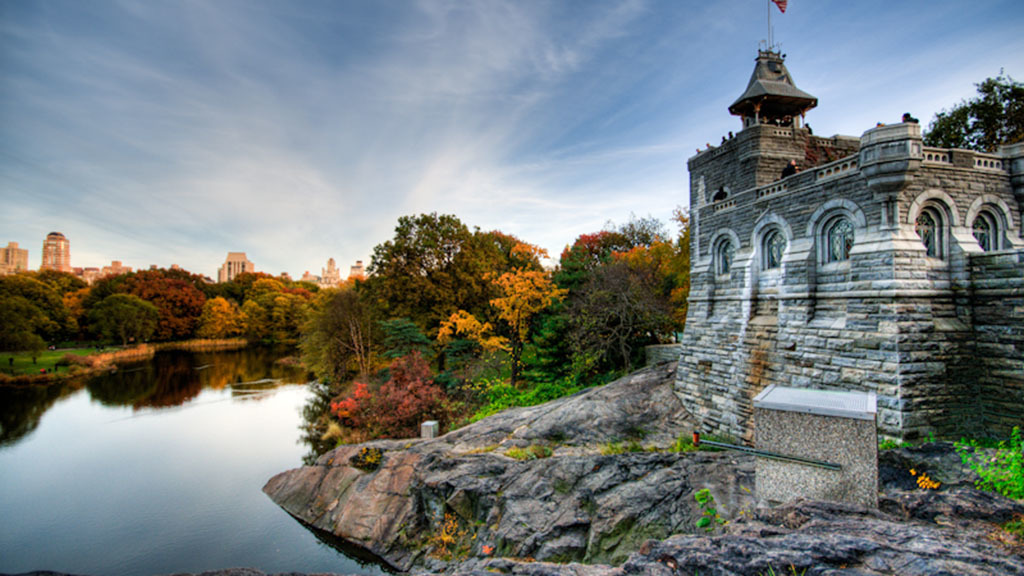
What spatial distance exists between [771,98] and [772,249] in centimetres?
644

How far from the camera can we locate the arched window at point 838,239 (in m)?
10.6

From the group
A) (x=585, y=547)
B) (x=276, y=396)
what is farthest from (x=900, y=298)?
(x=276, y=396)

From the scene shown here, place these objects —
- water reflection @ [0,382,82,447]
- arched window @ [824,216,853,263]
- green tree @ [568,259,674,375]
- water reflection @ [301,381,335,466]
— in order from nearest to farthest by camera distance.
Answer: arched window @ [824,216,853,263] → green tree @ [568,259,674,375] → water reflection @ [301,381,335,466] → water reflection @ [0,382,82,447]

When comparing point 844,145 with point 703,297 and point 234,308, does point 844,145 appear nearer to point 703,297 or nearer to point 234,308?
point 703,297

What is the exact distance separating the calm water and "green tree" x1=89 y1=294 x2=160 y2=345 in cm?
1932

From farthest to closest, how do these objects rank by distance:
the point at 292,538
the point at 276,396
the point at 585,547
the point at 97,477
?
the point at 276,396 < the point at 97,477 < the point at 292,538 < the point at 585,547

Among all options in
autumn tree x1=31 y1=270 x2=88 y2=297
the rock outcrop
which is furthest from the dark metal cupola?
autumn tree x1=31 y1=270 x2=88 y2=297

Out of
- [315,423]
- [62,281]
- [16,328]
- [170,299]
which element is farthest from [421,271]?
[62,281]

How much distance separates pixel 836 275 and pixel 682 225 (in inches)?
642

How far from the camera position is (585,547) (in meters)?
8.92

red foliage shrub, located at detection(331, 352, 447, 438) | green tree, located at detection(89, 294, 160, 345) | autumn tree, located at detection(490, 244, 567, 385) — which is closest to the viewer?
red foliage shrub, located at detection(331, 352, 447, 438)

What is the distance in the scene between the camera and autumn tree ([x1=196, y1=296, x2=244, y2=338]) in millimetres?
60062

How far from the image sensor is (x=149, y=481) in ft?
57.2

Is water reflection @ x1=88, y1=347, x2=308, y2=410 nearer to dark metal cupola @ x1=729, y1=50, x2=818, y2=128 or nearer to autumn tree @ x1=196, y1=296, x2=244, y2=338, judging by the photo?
autumn tree @ x1=196, y1=296, x2=244, y2=338
